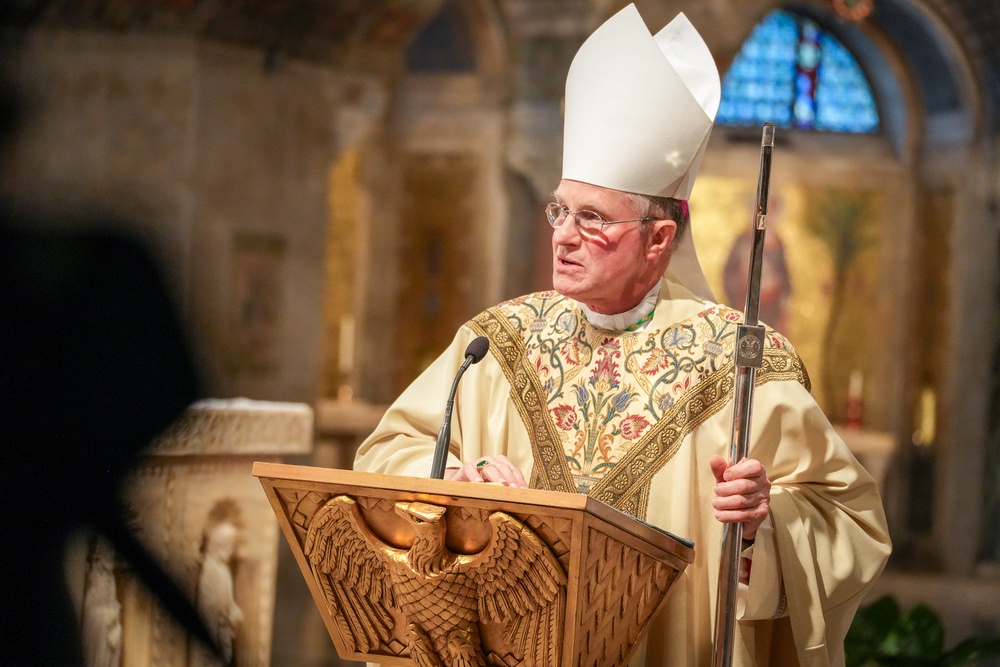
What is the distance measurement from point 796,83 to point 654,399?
26.6 ft

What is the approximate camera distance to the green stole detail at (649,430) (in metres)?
2.83

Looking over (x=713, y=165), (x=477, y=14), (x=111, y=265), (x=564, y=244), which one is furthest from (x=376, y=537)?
(x=713, y=165)

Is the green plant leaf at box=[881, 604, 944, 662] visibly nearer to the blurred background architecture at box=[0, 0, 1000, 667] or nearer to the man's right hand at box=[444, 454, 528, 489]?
the man's right hand at box=[444, 454, 528, 489]

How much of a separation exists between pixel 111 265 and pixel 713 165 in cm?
526

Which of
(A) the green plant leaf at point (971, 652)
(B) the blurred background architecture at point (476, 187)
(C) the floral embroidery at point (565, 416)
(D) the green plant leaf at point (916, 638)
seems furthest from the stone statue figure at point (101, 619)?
(B) the blurred background architecture at point (476, 187)

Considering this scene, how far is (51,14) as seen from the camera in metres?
6.94

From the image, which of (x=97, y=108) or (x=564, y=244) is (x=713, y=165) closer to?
(x=97, y=108)

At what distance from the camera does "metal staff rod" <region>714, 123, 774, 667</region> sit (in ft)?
7.91

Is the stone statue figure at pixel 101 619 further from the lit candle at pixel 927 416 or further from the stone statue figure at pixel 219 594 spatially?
the lit candle at pixel 927 416

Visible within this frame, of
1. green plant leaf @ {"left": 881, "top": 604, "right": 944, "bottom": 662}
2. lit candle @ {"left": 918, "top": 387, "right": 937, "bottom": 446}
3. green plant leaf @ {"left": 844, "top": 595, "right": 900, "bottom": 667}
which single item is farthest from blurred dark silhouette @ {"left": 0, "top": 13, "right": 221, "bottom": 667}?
lit candle @ {"left": 918, "top": 387, "right": 937, "bottom": 446}

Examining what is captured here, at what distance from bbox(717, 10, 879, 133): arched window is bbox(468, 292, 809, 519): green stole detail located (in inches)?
301

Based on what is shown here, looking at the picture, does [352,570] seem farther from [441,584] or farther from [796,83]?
[796,83]

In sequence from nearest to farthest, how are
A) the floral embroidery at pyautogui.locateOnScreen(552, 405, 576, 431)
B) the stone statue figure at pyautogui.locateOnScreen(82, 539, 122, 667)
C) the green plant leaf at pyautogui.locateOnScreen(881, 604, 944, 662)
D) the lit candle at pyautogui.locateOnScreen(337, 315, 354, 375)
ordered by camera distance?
the floral embroidery at pyautogui.locateOnScreen(552, 405, 576, 431) < the stone statue figure at pyautogui.locateOnScreen(82, 539, 122, 667) < the green plant leaf at pyautogui.locateOnScreen(881, 604, 944, 662) < the lit candle at pyautogui.locateOnScreen(337, 315, 354, 375)

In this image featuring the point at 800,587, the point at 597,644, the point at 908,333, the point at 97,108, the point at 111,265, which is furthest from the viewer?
the point at 908,333
